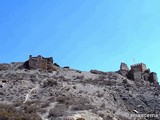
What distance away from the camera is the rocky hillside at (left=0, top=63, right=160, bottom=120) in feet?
95.3

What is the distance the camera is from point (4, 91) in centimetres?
3597

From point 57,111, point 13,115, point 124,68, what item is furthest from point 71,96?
point 124,68

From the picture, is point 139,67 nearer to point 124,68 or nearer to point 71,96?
point 124,68

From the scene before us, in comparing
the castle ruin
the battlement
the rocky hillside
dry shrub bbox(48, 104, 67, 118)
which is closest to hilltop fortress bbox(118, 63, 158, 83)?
the battlement

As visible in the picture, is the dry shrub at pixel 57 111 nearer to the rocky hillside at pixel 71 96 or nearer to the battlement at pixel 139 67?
the rocky hillside at pixel 71 96

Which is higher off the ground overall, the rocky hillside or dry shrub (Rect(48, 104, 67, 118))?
the rocky hillside

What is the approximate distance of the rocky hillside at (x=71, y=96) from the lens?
95.3ft

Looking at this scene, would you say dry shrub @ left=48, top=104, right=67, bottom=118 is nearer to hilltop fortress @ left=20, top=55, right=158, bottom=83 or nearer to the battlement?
hilltop fortress @ left=20, top=55, right=158, bottom=83

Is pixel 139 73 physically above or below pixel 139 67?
below

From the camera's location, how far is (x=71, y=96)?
34.9 meters

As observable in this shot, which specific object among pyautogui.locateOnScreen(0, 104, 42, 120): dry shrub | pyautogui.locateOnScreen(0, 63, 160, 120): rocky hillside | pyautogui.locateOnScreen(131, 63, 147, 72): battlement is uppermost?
pyautogui.locateOnScreen(131, 63, 147, 72): battlement

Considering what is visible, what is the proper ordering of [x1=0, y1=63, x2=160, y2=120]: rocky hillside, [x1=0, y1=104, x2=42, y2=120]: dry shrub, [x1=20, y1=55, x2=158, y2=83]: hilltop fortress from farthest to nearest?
[x1=20, y1=55, x2=158, y2=83]: hilltop fortress < [x1=0, y1=63, x2=160, y2=120]: rocky hillside < [x1=0, y1=104, x2=42, y2=120]: dry shrub

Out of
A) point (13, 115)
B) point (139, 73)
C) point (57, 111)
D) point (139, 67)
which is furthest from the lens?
point (139, 67)

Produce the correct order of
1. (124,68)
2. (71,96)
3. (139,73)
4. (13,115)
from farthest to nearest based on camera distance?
1. (124,68)
2. (139,73)
3. (71,96)
4. (13,115)
